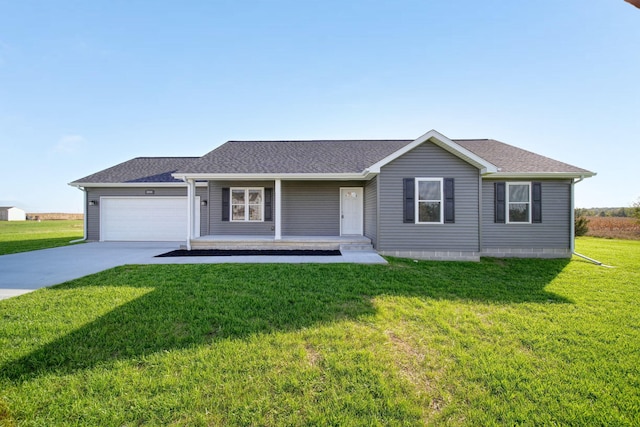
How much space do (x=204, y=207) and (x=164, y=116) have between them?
5.86 metres

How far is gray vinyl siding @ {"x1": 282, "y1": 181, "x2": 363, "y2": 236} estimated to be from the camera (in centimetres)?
1155

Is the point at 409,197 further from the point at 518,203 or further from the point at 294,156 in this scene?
the point at 294,156

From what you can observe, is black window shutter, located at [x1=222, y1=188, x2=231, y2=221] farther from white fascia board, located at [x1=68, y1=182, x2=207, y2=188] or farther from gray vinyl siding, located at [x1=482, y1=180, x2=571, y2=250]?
gray vinyl siding, located at [x1=482, y1=180, x2=571, y2=250]

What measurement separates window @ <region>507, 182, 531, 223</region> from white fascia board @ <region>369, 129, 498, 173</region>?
200 cm

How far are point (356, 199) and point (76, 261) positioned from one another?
1002 centimetres

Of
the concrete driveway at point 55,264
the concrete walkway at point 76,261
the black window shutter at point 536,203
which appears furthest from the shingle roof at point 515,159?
the concrete driveway at point 55,264

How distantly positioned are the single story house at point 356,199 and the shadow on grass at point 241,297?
1.59m

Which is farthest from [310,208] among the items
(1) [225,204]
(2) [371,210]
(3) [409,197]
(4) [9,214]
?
(4) [9,214]

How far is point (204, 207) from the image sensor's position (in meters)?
12.3

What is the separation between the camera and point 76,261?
311 inches

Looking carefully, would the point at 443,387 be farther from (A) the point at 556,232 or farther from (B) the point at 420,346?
(A) the point at 556,232

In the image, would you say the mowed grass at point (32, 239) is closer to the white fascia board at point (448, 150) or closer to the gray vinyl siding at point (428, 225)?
the gray vinyl siding at point (428, 225)

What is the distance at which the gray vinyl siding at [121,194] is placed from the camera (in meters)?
12.3

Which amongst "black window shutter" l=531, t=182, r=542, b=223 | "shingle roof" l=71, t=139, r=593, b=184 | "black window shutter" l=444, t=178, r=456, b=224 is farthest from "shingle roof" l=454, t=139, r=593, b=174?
"black window shutter" l=444, t=178, r=456, b=224
